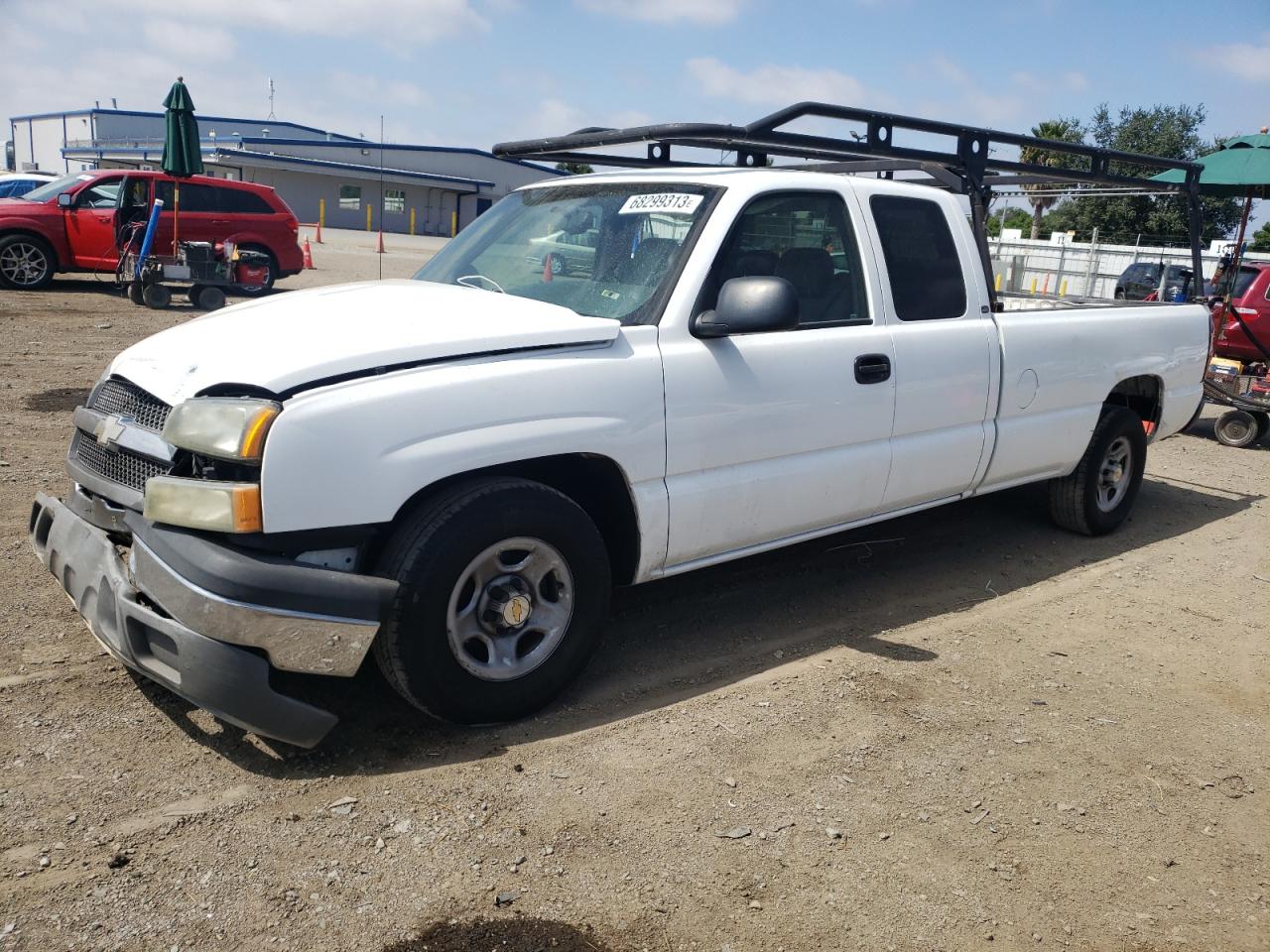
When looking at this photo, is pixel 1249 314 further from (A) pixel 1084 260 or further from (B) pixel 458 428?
(B) pixel 458 428

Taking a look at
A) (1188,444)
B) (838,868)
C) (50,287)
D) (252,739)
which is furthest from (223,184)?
(838,868)

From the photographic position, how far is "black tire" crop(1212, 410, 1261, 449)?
9.94 meters

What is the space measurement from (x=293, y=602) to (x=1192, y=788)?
9.84ft

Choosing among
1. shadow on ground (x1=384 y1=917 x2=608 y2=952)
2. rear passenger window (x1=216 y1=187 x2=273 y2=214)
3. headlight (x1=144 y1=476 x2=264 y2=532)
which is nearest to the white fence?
rear passenger window (x1=216 y1=187 x2=273 y2=214)

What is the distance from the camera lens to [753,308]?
3750 mm

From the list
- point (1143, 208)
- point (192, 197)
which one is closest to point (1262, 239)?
point (1143, 208)

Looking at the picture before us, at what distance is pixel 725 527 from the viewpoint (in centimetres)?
407

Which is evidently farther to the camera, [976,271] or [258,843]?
[976,271]

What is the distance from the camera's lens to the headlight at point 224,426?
299 cm

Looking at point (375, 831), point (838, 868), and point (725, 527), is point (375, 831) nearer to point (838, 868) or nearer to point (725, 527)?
point (838, 868)

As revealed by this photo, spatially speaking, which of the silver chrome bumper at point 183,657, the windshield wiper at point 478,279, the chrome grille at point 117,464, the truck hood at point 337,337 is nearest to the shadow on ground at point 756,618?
the silver chrome bumper at point 183,657

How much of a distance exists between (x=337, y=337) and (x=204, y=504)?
678 mm

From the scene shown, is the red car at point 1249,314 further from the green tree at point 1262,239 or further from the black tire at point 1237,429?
the green tree at point 1262,239

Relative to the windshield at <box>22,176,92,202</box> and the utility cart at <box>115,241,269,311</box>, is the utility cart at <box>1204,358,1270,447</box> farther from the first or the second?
the windshield at <box>22,176,92,202</box>
